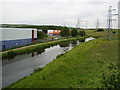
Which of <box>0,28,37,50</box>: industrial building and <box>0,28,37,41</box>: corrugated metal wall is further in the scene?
<box>0,28,37,41</box>: corrugated metal wall

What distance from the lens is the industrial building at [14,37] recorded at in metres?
15.5

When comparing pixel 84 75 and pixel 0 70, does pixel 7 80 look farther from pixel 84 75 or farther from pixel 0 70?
pixel 84 75

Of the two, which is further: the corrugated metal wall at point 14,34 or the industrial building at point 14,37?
the corrugated metal wall at point 14,34

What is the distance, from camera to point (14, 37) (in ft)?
58.4

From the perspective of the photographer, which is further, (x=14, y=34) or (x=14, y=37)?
(x=14, y=34)

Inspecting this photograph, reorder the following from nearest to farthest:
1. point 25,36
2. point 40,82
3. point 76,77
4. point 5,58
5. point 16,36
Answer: point 40,82 → point 76,77 → point 5,58 → point 16,36 → point 25,36

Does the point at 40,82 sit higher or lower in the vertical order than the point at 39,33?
lower

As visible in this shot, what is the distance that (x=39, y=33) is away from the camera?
2678 cm

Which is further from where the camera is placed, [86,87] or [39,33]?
[39,33]

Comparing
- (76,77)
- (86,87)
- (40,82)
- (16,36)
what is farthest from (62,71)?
(16,36)

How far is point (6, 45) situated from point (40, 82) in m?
11.4

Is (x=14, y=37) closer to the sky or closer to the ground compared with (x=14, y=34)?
closer to the ground

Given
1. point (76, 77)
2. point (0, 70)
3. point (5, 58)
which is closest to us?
point (76, 77)

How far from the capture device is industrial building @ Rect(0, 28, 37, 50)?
15462 mm
